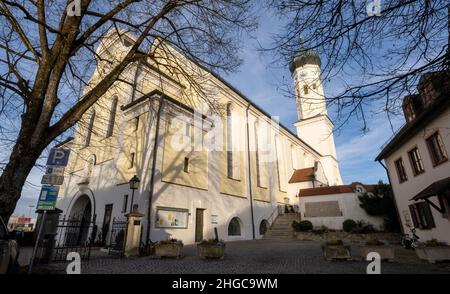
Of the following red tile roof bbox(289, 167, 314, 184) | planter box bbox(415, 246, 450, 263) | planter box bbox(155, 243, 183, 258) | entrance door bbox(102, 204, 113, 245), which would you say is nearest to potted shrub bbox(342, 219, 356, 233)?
red tile roof bbox(289, 167, 314, 184)

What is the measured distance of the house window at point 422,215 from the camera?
10.9 metres

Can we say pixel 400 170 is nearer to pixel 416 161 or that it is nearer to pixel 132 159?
pixel 416 161

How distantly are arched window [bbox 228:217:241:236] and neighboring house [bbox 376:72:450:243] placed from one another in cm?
1118

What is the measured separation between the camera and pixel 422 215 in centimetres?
1169

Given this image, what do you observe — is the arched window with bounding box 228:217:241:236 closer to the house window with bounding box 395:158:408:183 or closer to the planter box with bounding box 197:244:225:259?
the planter box with bounding box 197:244:225:259

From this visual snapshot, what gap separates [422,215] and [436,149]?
11.9 ft

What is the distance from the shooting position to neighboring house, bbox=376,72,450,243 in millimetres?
9203

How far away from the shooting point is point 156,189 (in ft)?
44.2

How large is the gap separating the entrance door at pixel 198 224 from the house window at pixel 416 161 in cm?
1234

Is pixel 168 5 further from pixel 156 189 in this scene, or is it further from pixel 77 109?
pixel 156 189
